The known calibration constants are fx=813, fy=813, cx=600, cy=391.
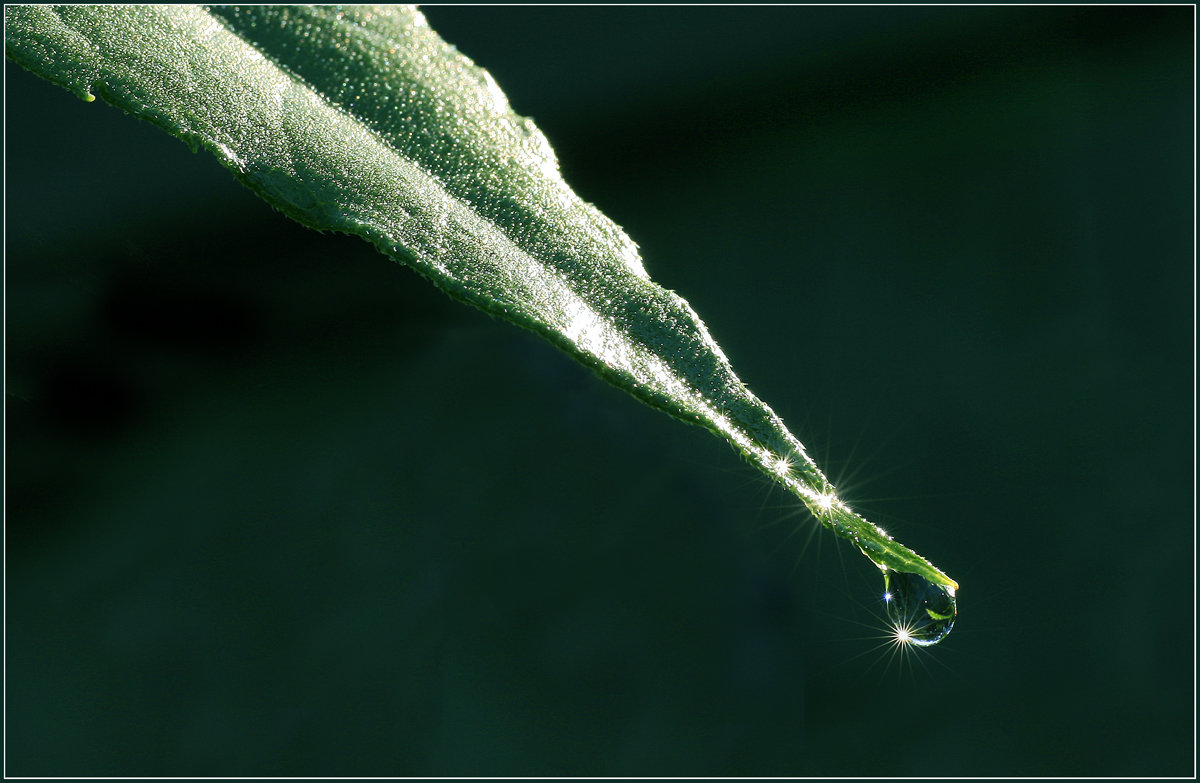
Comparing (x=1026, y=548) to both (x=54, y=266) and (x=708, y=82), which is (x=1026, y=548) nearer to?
(x=708, y=82)

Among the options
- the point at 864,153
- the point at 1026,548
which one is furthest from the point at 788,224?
the point at 1026,548

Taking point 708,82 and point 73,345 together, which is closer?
point 73,345

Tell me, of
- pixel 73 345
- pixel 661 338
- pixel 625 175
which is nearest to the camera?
pixel 661 338
